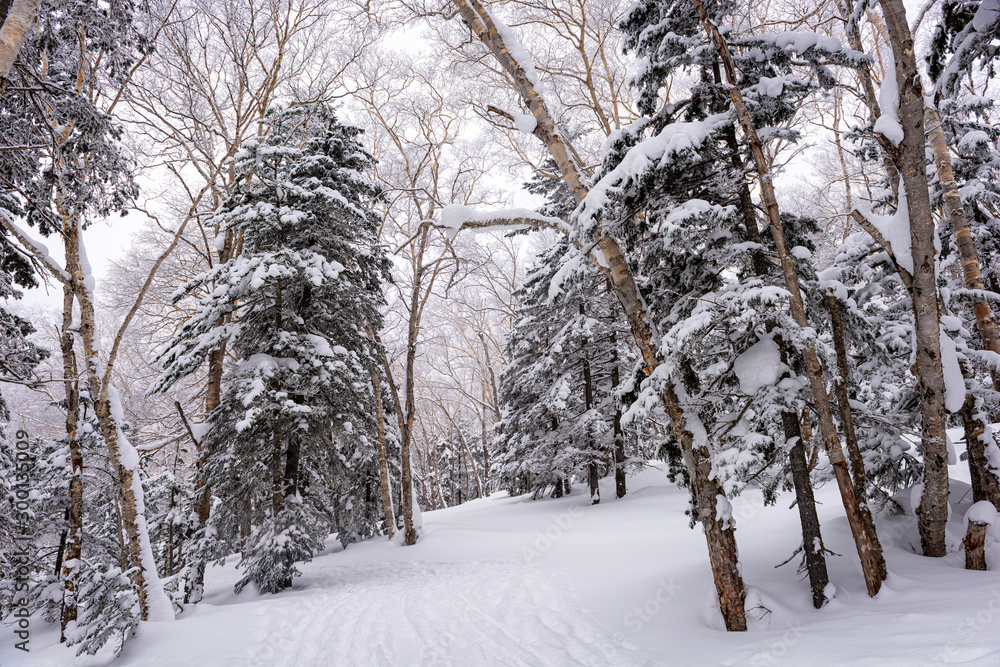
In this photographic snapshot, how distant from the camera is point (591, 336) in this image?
12258 mm

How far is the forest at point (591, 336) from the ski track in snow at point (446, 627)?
0.22ft

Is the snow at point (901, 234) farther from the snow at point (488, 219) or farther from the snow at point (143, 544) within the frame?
the snow at point (143, 544)

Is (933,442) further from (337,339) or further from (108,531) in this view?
(108,531)

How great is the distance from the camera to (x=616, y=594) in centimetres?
565

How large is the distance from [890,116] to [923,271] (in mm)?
1441

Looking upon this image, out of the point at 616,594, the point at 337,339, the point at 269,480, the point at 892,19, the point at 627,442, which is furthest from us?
the point at 627,442

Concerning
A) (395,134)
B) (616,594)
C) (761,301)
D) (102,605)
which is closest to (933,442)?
(761,301)

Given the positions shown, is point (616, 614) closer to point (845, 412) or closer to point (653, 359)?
point (653, 359)

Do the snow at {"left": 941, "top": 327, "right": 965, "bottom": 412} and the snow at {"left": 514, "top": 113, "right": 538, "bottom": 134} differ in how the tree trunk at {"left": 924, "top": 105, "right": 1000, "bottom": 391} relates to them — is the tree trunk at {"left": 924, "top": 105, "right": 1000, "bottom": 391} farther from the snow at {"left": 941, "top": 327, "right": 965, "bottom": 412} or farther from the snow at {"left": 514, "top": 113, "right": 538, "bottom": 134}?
the snow at {"left": 514, "top": 113, "right": 538, "bottom": 134}

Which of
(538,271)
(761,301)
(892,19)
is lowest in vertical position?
(761,301)

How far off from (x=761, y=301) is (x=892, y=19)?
106 inches

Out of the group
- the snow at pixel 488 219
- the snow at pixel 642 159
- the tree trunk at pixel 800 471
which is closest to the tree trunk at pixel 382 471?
the snow at pixel 488 219

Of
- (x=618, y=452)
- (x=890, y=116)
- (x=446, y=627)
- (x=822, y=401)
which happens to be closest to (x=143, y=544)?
(x=446, y=627)

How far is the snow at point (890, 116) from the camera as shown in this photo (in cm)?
400
